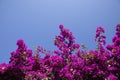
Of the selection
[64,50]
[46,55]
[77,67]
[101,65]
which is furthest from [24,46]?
[101,65]

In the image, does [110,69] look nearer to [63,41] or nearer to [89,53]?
[89,53]

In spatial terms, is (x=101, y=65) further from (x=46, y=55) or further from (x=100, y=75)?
(x=46, y=55)

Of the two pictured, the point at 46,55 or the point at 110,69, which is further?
the point at 46,55

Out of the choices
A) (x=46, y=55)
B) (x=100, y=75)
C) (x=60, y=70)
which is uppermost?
(x=46, y=55)

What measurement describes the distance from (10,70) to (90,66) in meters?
1.67

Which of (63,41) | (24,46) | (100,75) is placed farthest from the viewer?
(63,41)

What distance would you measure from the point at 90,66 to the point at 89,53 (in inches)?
10.6

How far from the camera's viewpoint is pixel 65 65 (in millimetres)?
5891

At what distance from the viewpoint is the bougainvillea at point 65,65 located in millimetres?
5586

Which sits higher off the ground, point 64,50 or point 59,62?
point 64,50

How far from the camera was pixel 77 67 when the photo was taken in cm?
571

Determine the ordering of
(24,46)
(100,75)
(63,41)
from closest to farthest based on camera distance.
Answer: (100,75) < (24,46) < (63,41)

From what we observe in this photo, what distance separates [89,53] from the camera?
570 centimetres

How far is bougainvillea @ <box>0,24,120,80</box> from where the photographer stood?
18.3ft
